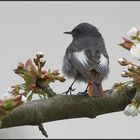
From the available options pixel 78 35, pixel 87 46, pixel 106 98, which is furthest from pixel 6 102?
pixel 78 35

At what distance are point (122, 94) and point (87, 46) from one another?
1.15 metres

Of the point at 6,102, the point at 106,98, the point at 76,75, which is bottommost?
the point at 76,75

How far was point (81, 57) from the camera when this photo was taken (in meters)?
2.49

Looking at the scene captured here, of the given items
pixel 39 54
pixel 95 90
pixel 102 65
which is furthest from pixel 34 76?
pixel 102 65

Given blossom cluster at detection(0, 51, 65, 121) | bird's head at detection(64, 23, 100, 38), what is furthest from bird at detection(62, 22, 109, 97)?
blossom cluster at detection(0, 51, 65, 121)

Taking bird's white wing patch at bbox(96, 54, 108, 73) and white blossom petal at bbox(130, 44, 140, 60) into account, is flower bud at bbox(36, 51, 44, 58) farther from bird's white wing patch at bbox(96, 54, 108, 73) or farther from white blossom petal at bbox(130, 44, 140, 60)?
bird's white wing patch at bbox(96, 54, 108, 73)

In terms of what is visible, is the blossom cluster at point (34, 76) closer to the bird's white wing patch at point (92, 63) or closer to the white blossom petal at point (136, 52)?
the white blossom petal at point (136, 52)

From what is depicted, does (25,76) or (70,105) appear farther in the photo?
(25,76)

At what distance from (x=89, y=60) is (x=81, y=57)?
0.08 meters

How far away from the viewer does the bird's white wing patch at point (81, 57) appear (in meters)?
2.41

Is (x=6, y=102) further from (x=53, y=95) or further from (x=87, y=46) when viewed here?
(x=87, y=46)

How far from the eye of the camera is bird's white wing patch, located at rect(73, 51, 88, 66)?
2408 mm

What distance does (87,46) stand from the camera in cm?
280

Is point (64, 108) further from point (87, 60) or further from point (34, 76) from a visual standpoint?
point (87, 60)
